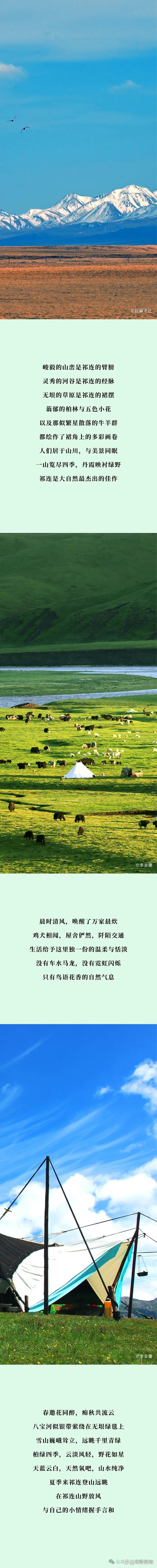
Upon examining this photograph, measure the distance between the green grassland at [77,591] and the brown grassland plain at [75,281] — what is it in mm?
40884

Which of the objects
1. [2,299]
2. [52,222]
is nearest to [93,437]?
[2,299]

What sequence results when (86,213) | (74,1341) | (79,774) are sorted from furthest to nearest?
(86,213), (79,774), (74,1341)

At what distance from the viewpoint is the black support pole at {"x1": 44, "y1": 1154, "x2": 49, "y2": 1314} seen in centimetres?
1323

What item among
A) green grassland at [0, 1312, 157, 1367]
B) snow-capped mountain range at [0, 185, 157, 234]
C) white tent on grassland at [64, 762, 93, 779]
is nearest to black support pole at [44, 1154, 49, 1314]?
green grassland at [0, 1312, 157, 1367]

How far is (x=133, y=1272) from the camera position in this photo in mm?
14719

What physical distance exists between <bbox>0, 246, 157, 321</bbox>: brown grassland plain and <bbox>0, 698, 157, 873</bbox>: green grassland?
39.8 ft

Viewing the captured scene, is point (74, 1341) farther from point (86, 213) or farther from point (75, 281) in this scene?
point (86, 213)

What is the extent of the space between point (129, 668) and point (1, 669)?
7.33 m

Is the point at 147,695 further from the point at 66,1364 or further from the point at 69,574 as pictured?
the point at 69,574

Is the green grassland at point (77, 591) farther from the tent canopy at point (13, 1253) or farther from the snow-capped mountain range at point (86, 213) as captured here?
the tent canopy at point (13, 1253)

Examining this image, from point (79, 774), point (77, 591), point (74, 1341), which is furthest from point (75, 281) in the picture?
point (77, 591)

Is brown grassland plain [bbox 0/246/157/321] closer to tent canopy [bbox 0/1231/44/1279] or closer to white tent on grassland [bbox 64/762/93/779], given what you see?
white tent on grassland [bbox 64/762/93/779]

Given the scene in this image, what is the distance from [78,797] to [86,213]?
62.1 m

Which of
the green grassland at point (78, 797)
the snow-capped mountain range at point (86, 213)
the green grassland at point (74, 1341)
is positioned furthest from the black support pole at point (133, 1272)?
A: the snow-capped mountain range at point (86, 213)
